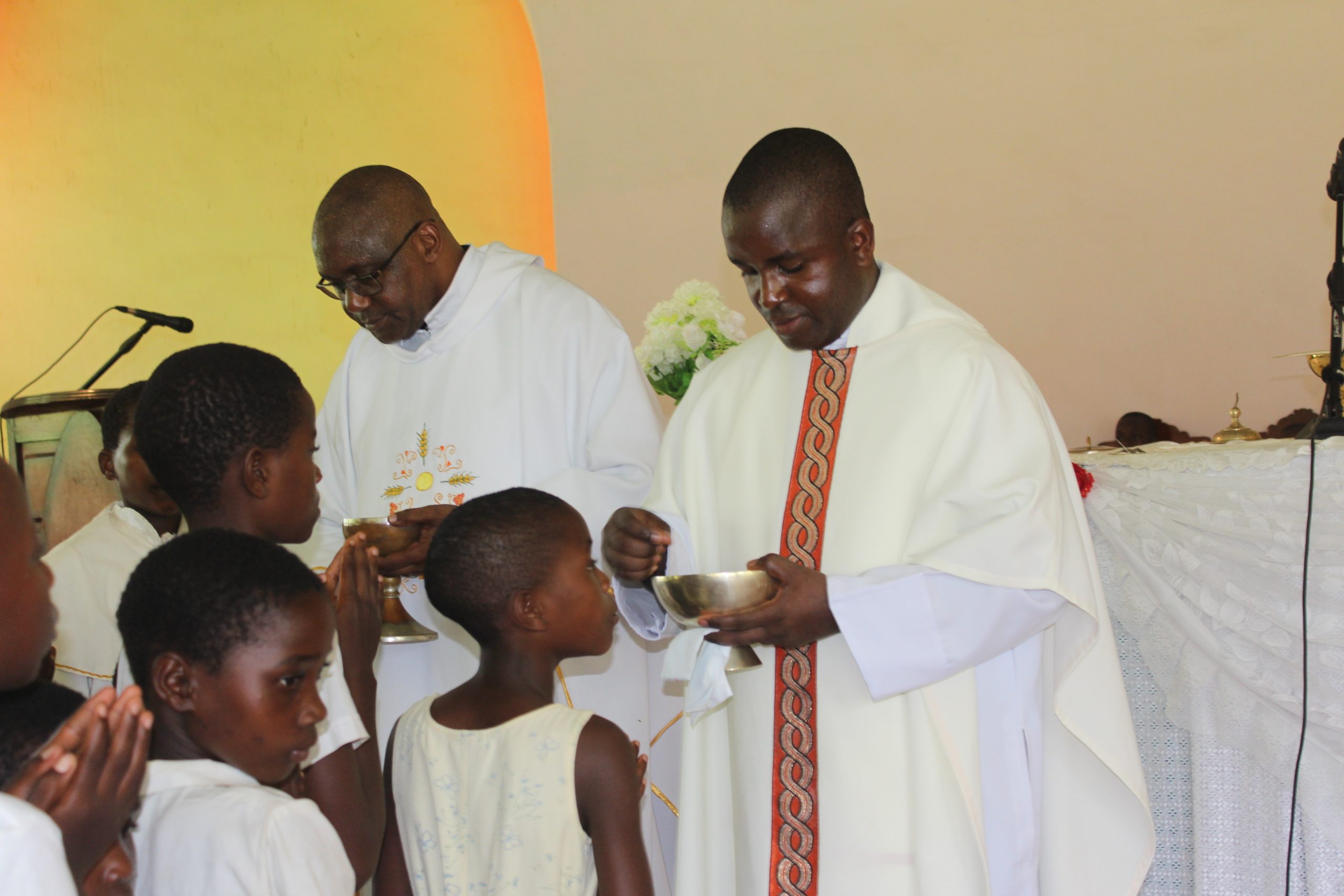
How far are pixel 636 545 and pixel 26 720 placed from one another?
1.28m

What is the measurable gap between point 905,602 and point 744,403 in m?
0.76

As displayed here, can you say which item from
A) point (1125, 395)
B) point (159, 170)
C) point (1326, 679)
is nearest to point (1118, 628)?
point (1326, 679)

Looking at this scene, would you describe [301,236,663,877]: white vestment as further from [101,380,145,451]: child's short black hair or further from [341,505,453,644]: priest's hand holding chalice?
[101,380,145,451]: child's short black hair

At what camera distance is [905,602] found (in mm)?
2471

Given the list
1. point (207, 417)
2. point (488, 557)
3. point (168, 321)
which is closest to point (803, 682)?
point (488, 557)

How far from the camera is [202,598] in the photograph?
2.02 metres

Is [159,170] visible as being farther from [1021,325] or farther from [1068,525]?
[1068,525]

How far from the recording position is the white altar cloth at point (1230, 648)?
2.99 metres

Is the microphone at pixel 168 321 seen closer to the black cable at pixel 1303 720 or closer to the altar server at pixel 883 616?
the altar server at pixel 883 616

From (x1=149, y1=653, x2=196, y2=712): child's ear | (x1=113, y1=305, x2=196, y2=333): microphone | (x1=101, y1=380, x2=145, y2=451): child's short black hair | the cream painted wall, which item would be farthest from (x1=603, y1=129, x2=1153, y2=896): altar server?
the cream painted wall

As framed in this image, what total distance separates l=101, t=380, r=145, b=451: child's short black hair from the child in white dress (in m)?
1.62

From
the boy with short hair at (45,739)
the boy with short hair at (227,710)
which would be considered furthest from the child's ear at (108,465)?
the boy with short hair at (45,739)

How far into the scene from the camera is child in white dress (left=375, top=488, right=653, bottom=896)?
7.80 ft

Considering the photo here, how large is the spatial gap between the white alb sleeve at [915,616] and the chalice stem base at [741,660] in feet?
0.74
